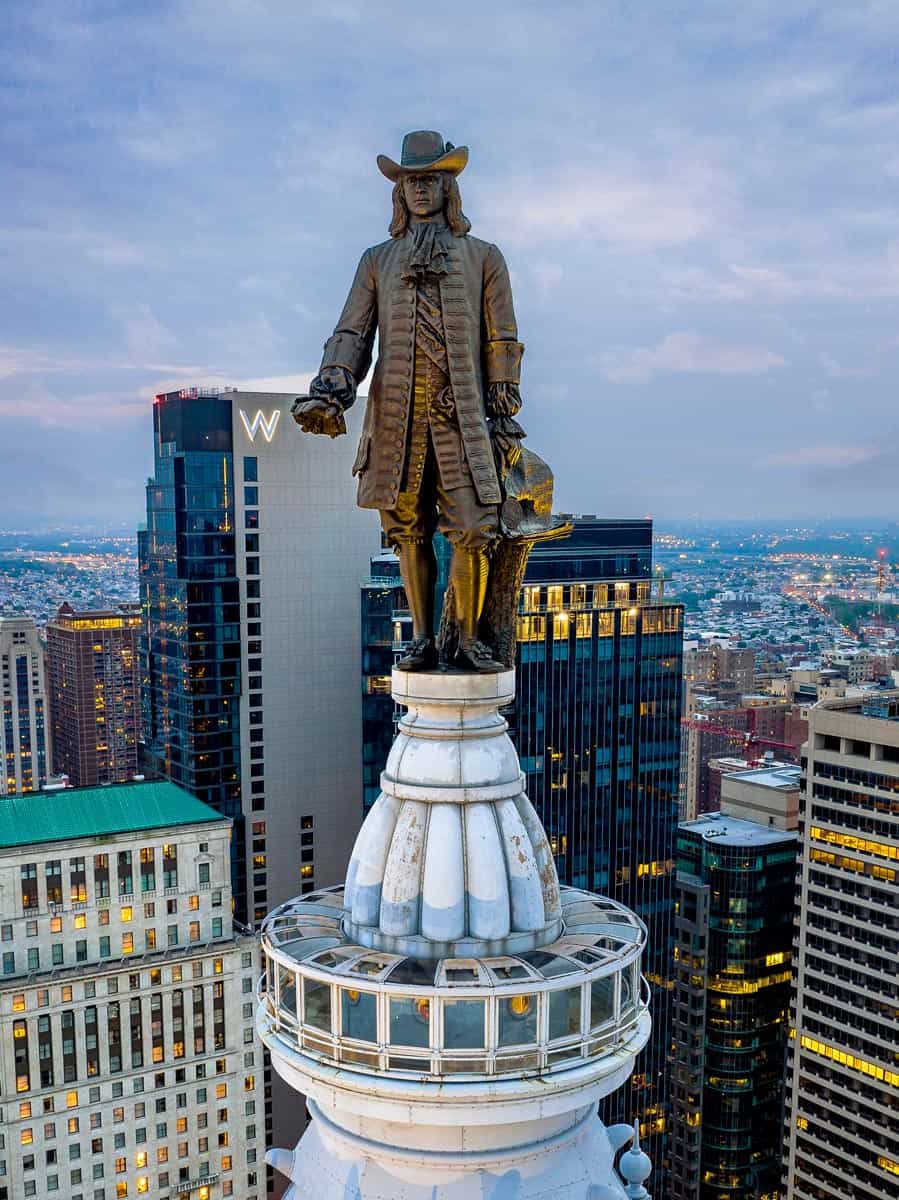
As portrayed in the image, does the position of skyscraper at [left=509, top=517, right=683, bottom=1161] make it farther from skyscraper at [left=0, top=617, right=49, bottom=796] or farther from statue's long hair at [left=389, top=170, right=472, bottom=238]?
skyscraper at [left=0, top=617, right=49, bottom=796]

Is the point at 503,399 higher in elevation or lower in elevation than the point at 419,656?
higher

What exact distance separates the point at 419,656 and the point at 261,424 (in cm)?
8027

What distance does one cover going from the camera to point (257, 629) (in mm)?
86625

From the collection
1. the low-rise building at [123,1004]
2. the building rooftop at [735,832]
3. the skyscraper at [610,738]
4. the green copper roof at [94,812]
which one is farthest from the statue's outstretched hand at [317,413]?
the building rooftop at [735,832]

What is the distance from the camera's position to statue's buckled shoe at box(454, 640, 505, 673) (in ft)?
24.3

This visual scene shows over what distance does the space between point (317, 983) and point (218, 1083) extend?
58.5 meters

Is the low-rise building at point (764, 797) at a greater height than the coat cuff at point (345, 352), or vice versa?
the coat cuff at point (345, 352)

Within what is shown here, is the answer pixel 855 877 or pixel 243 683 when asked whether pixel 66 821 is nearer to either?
pixel 243 683

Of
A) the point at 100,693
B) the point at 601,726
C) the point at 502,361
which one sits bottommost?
the point at 100,693

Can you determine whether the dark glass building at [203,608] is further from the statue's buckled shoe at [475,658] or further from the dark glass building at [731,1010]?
the statue's buckled shoe at [475,658]

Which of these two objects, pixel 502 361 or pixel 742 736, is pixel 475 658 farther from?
pixel 742 736

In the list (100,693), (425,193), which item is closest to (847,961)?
(425,193)

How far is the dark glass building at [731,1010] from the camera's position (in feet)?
306

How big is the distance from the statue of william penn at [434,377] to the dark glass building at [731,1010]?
90.4m
